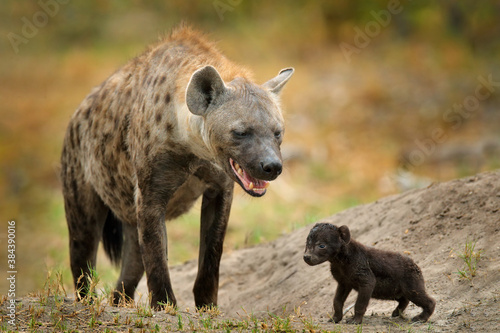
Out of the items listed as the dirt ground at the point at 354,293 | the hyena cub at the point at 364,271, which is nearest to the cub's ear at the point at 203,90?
the hyena cub at the point at 364,271

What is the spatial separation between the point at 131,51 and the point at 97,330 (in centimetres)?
1061

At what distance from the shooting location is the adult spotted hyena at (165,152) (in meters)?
3.91

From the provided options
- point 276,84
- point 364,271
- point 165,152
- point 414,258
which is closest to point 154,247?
point 165,152

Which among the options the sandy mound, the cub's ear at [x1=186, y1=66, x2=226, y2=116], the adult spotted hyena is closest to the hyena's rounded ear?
the adult spotted hyena

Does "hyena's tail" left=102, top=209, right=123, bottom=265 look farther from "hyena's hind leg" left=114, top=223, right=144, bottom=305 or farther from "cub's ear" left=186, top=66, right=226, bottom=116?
"cub's ear" left=186, top=66, right=226, bottom=116

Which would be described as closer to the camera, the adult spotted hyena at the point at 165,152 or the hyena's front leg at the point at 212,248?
the adult spotted hyena at the point at 165,152

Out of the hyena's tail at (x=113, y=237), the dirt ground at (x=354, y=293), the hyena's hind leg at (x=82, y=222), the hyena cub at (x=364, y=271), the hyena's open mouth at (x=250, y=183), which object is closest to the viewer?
the dirt ground at (x=354, y=293)


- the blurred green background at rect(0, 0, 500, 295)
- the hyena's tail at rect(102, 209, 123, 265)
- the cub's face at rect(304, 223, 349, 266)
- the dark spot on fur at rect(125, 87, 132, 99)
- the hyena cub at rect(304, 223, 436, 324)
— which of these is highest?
the blurred green background at rect(0, 0, 500, 295)

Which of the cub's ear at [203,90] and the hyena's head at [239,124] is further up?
the cub's ear at [203,90]

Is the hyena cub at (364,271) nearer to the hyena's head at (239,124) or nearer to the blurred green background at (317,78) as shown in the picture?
the hyena's head at (239,124)

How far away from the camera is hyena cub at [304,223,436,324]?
3.61 m

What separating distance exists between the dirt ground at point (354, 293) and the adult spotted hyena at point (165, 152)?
420 mm

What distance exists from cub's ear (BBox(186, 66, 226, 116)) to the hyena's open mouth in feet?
1.28

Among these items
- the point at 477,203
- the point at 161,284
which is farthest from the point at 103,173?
the point at 477,203
